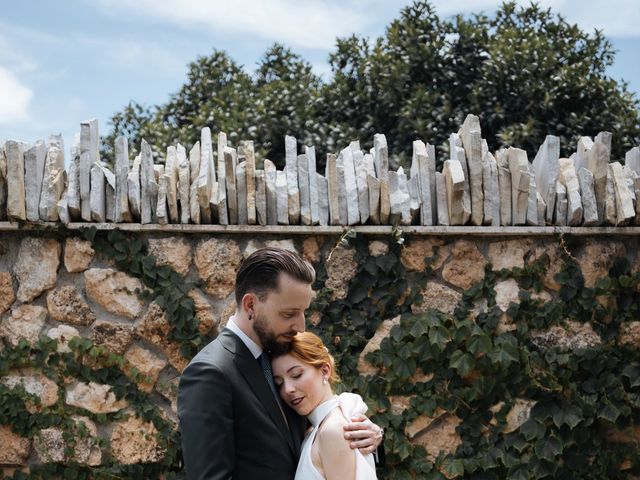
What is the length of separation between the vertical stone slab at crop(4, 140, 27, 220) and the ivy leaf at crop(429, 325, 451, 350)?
228cm

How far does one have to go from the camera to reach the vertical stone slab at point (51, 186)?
14.6 ft

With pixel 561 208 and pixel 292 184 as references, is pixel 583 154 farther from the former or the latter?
pixel 292 184

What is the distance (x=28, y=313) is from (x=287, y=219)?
1528 mm

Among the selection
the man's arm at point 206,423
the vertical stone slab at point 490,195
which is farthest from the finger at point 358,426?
the vertical stone slab at point 490,195

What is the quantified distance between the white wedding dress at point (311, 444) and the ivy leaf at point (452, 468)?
1724mm

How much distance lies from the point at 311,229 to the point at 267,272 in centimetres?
183

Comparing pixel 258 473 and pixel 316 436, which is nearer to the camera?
pixel 258 473

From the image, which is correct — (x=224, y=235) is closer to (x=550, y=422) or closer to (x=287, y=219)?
(x=287, y=219)

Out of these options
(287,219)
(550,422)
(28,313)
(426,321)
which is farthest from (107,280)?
(550,422)

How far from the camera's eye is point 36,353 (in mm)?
4516

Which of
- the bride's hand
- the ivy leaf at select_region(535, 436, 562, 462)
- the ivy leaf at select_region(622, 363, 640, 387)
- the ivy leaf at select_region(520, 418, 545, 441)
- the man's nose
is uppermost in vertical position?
the man's nose

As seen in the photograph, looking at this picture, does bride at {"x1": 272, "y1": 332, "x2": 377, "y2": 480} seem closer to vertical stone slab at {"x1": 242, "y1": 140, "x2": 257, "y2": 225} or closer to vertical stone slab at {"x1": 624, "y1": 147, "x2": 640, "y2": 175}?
vertical stone slab at {"x1": 242, "y1": 140, "x2": 257, "y2": 225}

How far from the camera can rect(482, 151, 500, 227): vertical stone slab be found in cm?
446

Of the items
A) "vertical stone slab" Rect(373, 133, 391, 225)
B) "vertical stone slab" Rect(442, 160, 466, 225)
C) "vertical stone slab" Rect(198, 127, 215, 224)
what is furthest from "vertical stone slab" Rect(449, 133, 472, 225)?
Answer: "vertical stone slab" Rect(198, 127, 215, 224)
